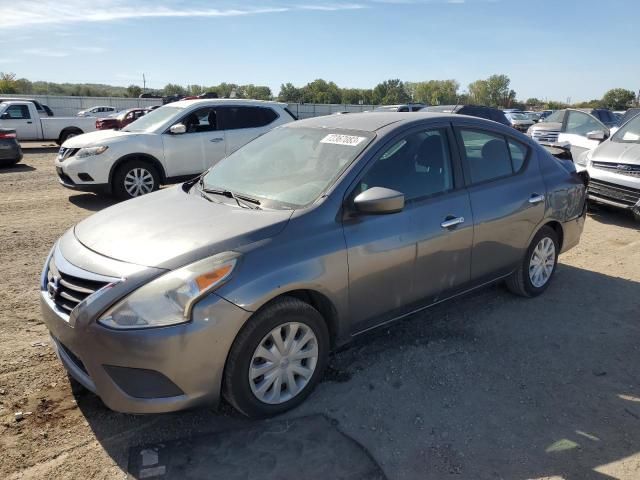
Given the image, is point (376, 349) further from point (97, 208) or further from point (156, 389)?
point (97, 208)

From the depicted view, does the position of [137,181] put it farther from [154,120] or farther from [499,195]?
[499,195]

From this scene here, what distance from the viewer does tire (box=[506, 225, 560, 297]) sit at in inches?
181

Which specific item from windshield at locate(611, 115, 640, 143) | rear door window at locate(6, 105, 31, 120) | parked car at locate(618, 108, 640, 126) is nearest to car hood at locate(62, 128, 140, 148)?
windshield at locate(611, 115, 640, 143)

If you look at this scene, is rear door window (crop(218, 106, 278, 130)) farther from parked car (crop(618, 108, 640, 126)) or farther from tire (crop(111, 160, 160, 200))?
parked car (crop(618, 108, 640, 126))

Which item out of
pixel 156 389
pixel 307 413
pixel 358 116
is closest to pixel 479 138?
pixel 358 116

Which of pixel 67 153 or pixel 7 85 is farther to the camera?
pixel 7 85

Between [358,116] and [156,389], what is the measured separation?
8.55ft

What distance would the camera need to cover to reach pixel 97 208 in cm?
824

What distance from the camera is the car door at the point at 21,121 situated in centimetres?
1753

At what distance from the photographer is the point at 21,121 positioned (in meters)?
17.6

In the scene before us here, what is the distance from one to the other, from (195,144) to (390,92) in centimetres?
9008

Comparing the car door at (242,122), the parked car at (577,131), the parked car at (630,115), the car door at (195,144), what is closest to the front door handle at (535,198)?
the parked car at (577,131)

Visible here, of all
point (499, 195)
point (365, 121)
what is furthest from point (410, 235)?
point (499, 195)

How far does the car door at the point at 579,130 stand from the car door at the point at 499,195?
244 inches
